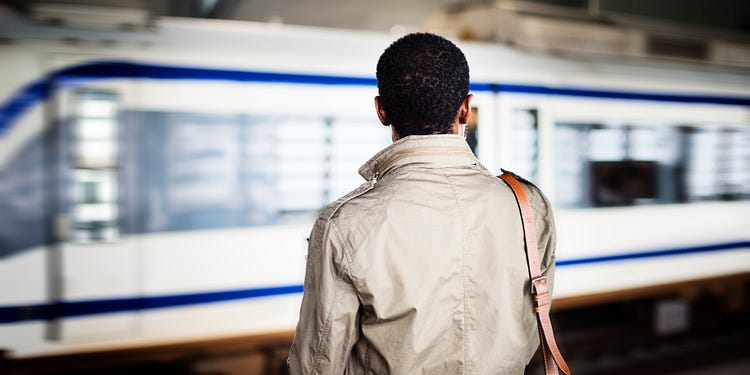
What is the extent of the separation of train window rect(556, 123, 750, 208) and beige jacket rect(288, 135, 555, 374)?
3.27m

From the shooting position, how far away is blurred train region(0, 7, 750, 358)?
3082 millimetres

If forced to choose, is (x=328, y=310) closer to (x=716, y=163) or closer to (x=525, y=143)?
(x=525, y=143)

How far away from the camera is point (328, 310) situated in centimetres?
123

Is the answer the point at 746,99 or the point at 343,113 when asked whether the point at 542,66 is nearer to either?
the point at 343,113

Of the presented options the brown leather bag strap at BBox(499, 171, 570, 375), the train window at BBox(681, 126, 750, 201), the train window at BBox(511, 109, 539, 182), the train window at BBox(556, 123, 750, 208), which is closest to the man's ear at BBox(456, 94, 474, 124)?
the brown leather bag strap at BBox(499, 171, 570, 375)

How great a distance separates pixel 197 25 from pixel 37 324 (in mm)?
1684

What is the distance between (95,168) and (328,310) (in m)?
2.35

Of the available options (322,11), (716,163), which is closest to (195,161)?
(322,11)

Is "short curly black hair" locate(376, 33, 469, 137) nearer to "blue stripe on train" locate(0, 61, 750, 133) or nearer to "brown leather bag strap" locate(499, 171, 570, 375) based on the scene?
"brown leather bag strap" locate(499, 171, 570, 375)

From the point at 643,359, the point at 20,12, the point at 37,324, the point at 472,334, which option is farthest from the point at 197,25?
the point at 643,359

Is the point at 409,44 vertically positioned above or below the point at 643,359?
above

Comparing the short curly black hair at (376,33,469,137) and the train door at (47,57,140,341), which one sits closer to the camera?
the short curly black hair at (376,33,469,137)

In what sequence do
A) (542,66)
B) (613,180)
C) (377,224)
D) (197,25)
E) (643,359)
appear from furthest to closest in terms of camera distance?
1. (643,359)
2. (613,180)
3. (542,66)
4. (197,25)
5. (377,224)

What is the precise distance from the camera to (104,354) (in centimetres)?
319
